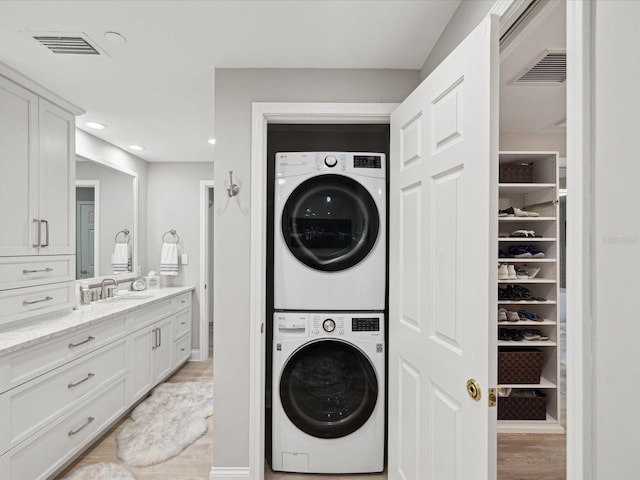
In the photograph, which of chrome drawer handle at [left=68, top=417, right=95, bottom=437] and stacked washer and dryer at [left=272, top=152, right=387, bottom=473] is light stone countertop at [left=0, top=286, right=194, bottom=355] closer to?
chrome drawer handle at [left=68, top=417, right=95, bottom=437]

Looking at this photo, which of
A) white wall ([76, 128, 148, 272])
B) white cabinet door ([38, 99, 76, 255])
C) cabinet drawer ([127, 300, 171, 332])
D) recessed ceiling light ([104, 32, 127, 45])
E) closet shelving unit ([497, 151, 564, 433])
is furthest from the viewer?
white wall ([76, 128, 148, 272])

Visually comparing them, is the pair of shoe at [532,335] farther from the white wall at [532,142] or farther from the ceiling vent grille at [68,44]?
the ceiling vent grille at [68,44]

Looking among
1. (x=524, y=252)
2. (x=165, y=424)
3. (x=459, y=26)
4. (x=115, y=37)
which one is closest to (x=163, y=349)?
(x=165, y=424)

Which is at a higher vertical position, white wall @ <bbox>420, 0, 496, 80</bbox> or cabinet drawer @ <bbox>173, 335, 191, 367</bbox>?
white wall @ <bbox>420, 0, 496, 80</bbox>

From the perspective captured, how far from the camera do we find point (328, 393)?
2328 millimetres

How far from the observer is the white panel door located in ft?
3.87

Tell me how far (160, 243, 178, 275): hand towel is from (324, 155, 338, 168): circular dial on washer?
3.02 metres

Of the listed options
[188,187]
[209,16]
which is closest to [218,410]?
[209,16]

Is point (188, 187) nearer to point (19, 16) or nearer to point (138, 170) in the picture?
point (138, 170)

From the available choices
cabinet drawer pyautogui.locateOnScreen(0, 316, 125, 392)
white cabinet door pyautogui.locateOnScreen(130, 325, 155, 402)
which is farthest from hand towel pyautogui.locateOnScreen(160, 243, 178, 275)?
cabinet drawer pyautogui.locateOnScreen(0, 316, 125, 392)

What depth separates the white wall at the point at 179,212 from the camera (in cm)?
480

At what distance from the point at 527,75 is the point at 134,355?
3509mm

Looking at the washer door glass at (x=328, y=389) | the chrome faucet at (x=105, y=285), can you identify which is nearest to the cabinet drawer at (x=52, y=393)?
the chrome faucet at (x=105, y=285)

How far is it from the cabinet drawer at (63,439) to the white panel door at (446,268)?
6.30ft
